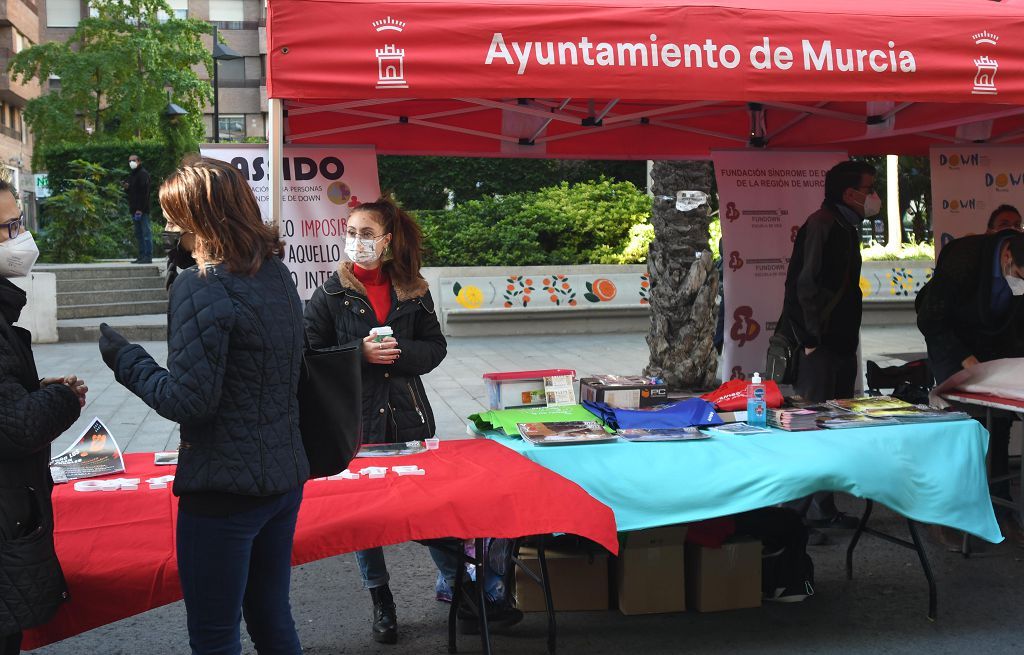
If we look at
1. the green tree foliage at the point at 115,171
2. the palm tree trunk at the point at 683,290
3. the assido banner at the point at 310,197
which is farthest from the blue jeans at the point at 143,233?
the assido banner at the point at 310,197

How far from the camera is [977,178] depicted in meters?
7.08

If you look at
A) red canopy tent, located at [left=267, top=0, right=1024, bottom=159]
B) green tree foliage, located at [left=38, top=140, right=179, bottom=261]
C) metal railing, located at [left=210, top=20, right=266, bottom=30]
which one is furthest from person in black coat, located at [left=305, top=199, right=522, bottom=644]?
A: metal railing, located at [left=210, top=20, right=266, bottom=30]

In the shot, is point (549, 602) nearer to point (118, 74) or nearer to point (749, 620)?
point (749, 620)

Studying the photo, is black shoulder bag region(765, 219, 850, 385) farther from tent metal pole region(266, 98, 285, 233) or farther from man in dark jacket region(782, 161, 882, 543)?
tent metal pole region(266, 98, 285, 233)

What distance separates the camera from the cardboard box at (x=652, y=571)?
13.9ft

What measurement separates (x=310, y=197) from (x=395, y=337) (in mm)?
2162

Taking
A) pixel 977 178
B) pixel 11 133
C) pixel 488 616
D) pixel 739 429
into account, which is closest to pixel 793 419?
pixel 739 429

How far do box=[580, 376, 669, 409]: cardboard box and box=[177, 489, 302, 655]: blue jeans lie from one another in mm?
2059

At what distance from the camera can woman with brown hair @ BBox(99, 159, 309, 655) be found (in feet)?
8.15

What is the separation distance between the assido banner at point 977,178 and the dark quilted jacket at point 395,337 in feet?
14.7

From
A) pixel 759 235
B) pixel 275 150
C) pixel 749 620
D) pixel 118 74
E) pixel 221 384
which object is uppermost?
pixel 118 74

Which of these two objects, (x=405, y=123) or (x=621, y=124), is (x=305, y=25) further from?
A: (x=621, y=124)

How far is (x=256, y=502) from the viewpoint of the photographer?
2.58 metres

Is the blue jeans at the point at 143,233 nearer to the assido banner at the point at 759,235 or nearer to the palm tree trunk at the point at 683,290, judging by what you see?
the palm tree trunk at the point at 683,290
